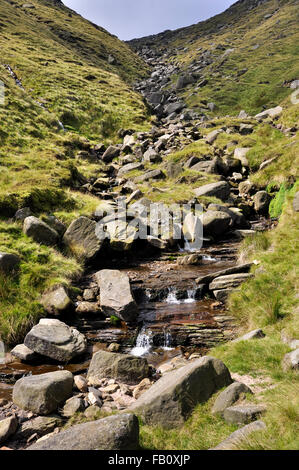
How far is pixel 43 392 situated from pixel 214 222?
1346cm

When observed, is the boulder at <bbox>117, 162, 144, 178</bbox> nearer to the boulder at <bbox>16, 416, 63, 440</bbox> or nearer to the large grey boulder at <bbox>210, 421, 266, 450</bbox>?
the boulder at <bbox>16, 416, 63, 440</bbox>

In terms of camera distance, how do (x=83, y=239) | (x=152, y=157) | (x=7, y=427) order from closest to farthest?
(x=7, y=427)
(x=83, y=239)
(x=152, y=157)

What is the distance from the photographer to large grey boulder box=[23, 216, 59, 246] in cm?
1344

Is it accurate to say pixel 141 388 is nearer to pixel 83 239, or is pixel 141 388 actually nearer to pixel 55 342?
pixel 55 342

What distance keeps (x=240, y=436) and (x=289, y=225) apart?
30.6 ft

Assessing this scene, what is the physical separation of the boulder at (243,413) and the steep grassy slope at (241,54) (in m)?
52.4

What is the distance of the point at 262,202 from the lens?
20.3 meters

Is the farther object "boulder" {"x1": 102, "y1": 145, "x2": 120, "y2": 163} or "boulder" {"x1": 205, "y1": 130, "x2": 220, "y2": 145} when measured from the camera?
"boulder" {"x1": 102, "y1": 145, "x2": 120, "y2": 163}

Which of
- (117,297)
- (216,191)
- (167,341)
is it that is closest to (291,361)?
(167,341)

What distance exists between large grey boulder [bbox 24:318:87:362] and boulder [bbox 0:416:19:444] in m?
2.66

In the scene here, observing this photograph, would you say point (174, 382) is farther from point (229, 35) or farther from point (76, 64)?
point (229, 35)

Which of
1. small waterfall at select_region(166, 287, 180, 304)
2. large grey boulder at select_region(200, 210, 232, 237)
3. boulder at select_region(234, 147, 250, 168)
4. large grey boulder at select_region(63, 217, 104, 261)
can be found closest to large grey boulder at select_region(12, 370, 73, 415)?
small waterfall at select_region(166, 287, 180, 304)

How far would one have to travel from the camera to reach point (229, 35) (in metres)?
103

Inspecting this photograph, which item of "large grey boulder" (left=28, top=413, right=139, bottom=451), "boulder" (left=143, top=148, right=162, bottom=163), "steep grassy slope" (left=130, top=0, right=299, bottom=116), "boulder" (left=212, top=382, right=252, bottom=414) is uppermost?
"steep grassy slope" (left=130, top=0, right=299, bottom=116)
